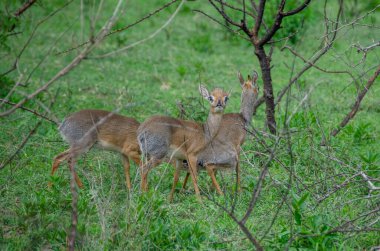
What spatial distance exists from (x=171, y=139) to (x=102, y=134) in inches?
24.2

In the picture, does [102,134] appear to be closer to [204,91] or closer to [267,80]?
[204,91]

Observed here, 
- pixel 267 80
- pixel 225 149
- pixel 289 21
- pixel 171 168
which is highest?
pixel 289 21

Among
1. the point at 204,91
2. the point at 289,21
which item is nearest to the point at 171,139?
the point at 204,91

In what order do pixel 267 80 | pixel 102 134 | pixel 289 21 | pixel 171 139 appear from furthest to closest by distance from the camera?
pixel 289 21
pixel 267 80
pixel 102 134
pixel 171 139

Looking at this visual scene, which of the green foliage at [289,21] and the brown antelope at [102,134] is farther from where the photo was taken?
the green foliage at [289,21]

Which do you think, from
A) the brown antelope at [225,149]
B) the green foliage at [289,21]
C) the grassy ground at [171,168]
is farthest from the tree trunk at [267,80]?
the green foliage at [289,21]

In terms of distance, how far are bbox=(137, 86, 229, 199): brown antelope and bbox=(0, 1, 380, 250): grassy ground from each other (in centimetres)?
22

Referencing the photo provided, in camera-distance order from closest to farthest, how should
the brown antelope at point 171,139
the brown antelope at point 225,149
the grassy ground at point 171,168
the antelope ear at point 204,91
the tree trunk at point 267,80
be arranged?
1. the grassy ground at point 171,168
2. the brown antelope at point 171,139
3. the brown antelope at point 225,149
4. the antelope ear at point 204,91
5. the tree trunk at point 267,80

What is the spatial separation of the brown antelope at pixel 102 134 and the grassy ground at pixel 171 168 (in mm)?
140

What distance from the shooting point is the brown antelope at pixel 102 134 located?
239 inches

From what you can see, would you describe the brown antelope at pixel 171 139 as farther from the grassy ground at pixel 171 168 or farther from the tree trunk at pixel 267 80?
the tree trunk at pixel 267 80

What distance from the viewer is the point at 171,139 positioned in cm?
605

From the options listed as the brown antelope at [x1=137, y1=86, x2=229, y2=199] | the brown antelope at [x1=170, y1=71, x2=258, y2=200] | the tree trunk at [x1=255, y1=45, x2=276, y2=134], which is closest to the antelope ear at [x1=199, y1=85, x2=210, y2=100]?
the brown antelope at [x1=137, y1=86, x2=229, y2=199]

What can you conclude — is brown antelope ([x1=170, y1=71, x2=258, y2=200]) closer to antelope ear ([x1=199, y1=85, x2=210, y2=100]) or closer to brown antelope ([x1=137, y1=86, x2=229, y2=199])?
brown antelope ([x1=137, y1=86, x2=229, y2=199])
